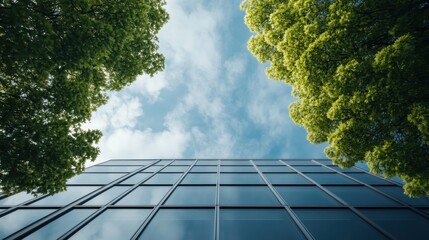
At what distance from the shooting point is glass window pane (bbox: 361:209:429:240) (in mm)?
6496

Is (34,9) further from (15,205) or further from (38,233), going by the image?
(15,205)

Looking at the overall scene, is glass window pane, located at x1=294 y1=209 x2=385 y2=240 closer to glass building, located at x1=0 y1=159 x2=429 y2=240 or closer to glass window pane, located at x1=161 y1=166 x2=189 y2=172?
glass building, located at x1=0 y1=159 x2=429 y2=240

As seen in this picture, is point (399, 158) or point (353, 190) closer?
point (399, 158)

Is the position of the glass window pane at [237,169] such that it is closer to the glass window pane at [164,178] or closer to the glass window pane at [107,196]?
the glass window pane at [164,178]

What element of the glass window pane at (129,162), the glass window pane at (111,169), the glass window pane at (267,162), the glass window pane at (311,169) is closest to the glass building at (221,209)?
the glass window pane at (311,169)

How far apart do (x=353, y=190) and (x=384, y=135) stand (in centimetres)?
438

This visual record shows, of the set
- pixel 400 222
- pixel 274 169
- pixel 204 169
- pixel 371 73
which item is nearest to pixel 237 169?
pixel 204 169

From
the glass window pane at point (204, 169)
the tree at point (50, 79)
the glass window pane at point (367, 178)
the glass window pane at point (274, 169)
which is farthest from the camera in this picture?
the glass window pane at point (204, 169)

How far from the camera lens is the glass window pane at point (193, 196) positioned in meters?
8.24

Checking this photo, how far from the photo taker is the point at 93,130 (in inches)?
282

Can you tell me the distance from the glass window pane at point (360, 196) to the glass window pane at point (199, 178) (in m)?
5.05

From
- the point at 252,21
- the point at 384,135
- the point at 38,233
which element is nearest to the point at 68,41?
the point at 38,233

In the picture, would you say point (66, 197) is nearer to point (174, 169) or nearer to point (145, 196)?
point (145, 196)

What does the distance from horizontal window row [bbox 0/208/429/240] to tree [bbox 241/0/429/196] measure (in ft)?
4.29
